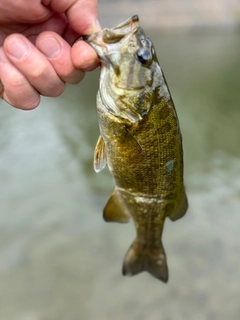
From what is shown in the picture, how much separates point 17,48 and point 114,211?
3.16 feet

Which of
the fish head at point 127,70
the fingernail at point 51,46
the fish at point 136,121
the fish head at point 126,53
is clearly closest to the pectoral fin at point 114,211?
the fish at point 136,121

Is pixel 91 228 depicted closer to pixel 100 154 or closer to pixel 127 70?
pixel 100 154

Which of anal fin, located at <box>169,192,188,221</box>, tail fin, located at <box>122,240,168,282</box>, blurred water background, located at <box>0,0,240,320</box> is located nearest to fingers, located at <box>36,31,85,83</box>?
anal fin, located at <box>169,192,188,221</box>

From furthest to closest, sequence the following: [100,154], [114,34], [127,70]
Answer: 1. [100,154]
2. [127,70]
3. [114,34]

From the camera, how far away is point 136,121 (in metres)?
1.54

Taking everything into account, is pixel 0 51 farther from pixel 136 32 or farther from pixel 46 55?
pixel 136 32

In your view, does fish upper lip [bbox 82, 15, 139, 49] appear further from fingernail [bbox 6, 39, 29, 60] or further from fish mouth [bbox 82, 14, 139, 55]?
fingernail [bbox 6, 39, 29, 60]

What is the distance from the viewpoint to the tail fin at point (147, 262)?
2.23 metres

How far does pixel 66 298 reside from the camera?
391cm

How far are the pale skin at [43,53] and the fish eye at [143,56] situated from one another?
17cm

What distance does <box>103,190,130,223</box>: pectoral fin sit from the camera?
1955mm

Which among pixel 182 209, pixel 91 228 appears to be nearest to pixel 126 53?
pixel 182 209

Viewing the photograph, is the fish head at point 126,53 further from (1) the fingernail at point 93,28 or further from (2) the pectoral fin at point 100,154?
(2) the pectoral fin at point 100,154

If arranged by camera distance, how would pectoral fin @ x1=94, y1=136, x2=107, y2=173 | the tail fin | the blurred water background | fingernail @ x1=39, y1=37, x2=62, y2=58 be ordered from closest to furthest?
fingernail @ x1=39, y1=37, x2=62, y2=58 → pectoral fin @ x1=94, y1=136, x2=107, y2=173 → the tail fin → the blurred water background
